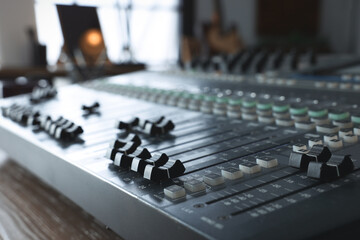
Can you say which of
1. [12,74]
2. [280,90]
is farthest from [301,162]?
[12,74]

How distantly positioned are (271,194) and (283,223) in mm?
65

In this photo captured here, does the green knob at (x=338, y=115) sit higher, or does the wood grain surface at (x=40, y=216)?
the green knob at (x=338, y=115)

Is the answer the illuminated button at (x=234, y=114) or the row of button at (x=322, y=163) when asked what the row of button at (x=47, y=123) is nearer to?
the illuminated button at (x=234, y=114)

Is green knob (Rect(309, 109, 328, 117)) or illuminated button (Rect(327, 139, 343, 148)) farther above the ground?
green knob (Rect(309, 109, 328, 117))

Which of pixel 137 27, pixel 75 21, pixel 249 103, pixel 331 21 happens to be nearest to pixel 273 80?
pixel 249 103

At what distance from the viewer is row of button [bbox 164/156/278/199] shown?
41 cm

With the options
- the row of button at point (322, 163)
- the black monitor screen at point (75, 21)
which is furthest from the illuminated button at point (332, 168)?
the black monitor screen at point (75, 21)

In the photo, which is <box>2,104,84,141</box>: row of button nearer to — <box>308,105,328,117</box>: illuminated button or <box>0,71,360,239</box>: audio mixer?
<box>0,71,360,239</box>: audio mixer

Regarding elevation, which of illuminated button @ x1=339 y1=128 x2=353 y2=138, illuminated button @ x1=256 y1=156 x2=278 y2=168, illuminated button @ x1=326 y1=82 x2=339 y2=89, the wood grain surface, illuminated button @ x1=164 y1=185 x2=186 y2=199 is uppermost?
illuminated button @ x1=326 y1=82 x2=339 y2=89

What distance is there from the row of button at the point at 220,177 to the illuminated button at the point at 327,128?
5.7 inches

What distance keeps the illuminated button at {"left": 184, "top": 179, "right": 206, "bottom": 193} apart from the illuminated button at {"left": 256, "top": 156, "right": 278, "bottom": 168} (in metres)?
0.09

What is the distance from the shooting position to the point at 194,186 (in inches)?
16.3

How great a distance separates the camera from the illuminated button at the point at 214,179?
0.43 m

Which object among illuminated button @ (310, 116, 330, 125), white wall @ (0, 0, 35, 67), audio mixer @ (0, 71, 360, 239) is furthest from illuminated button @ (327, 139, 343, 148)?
white wall @ (0, 0, 35, 67)
